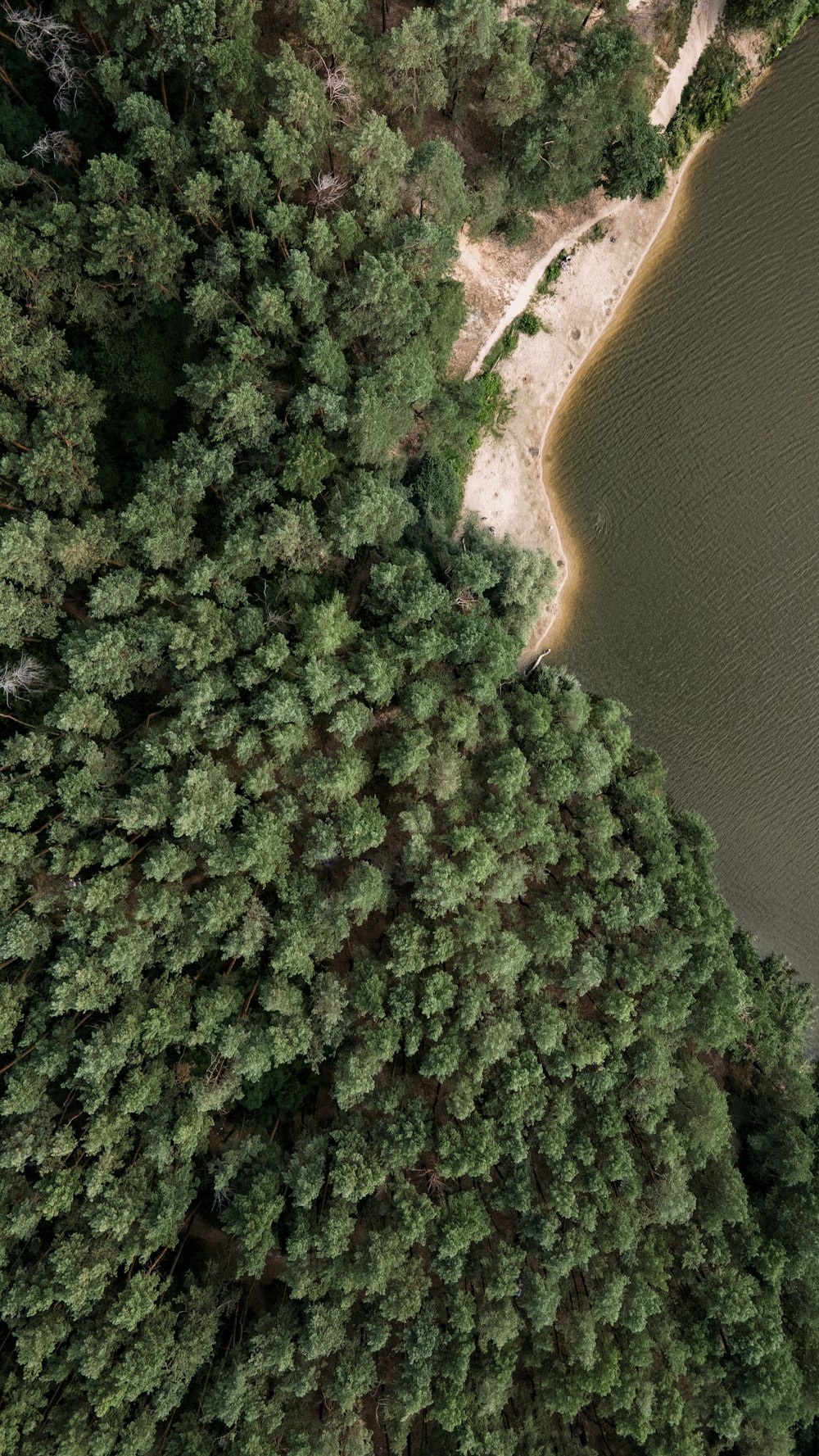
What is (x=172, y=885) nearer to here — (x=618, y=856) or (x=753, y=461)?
(x=618, y=856)

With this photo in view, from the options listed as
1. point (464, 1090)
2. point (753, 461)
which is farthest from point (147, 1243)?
point (753, 461)

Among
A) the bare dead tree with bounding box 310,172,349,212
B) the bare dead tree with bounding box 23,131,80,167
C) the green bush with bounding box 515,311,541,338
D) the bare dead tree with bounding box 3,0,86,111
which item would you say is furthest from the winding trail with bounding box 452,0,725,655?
the bare dead tree with bounding box 3,0,86,111

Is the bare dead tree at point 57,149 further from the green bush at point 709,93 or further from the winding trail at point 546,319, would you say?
the green bush at point 709,93

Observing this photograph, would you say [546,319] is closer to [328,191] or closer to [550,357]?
[550,357]

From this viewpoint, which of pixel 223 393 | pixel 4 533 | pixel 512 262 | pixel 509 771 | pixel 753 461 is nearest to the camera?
pixel 4 533

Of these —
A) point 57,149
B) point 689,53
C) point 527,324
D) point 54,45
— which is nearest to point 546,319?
point 527,324

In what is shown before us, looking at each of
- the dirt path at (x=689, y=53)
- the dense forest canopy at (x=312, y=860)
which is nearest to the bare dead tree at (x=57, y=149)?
the dense forest canopy at (x=312, y=860)
